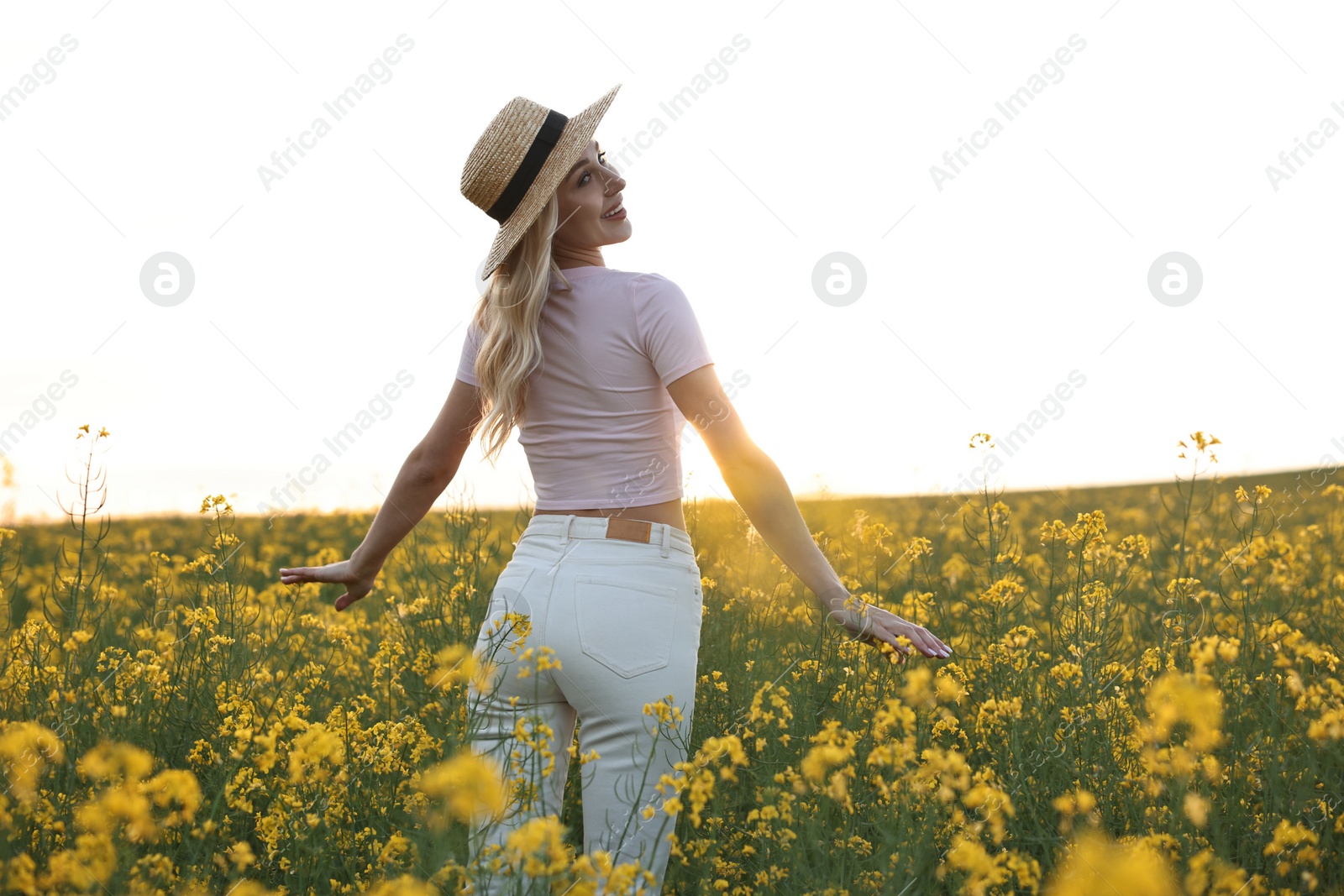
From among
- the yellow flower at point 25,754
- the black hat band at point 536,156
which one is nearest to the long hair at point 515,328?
the black hat band at point 536,156

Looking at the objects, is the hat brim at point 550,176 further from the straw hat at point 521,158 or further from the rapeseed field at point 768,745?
the rapeseed field at point 768,745

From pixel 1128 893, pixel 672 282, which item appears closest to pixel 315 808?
pixel 672 282

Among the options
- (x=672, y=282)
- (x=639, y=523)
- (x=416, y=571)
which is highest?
(x=672, y=282)

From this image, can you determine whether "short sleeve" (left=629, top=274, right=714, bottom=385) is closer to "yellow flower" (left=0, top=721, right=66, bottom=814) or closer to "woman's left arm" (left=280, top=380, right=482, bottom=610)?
"woman's left arm" (left=280, top=380, right=482, bottom=610)

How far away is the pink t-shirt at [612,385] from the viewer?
1.79 metres

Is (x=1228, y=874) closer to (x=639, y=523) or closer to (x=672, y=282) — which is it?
(x=639, y=523)

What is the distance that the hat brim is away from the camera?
6.30ft

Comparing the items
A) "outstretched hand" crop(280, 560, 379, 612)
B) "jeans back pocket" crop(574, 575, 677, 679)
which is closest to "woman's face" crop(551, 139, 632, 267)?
"jeans back pocket" crop(574, 575, 677, 679)

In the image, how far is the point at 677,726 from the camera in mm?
1746

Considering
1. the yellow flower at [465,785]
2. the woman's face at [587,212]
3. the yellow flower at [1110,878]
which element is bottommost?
the yellow flower at [465,785]

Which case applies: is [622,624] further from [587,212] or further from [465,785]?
[587,212]

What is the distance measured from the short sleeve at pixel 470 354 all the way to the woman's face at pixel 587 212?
249mm

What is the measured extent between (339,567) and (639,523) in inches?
38.2

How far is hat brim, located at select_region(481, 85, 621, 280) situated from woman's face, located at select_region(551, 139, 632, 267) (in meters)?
→ 0.02
